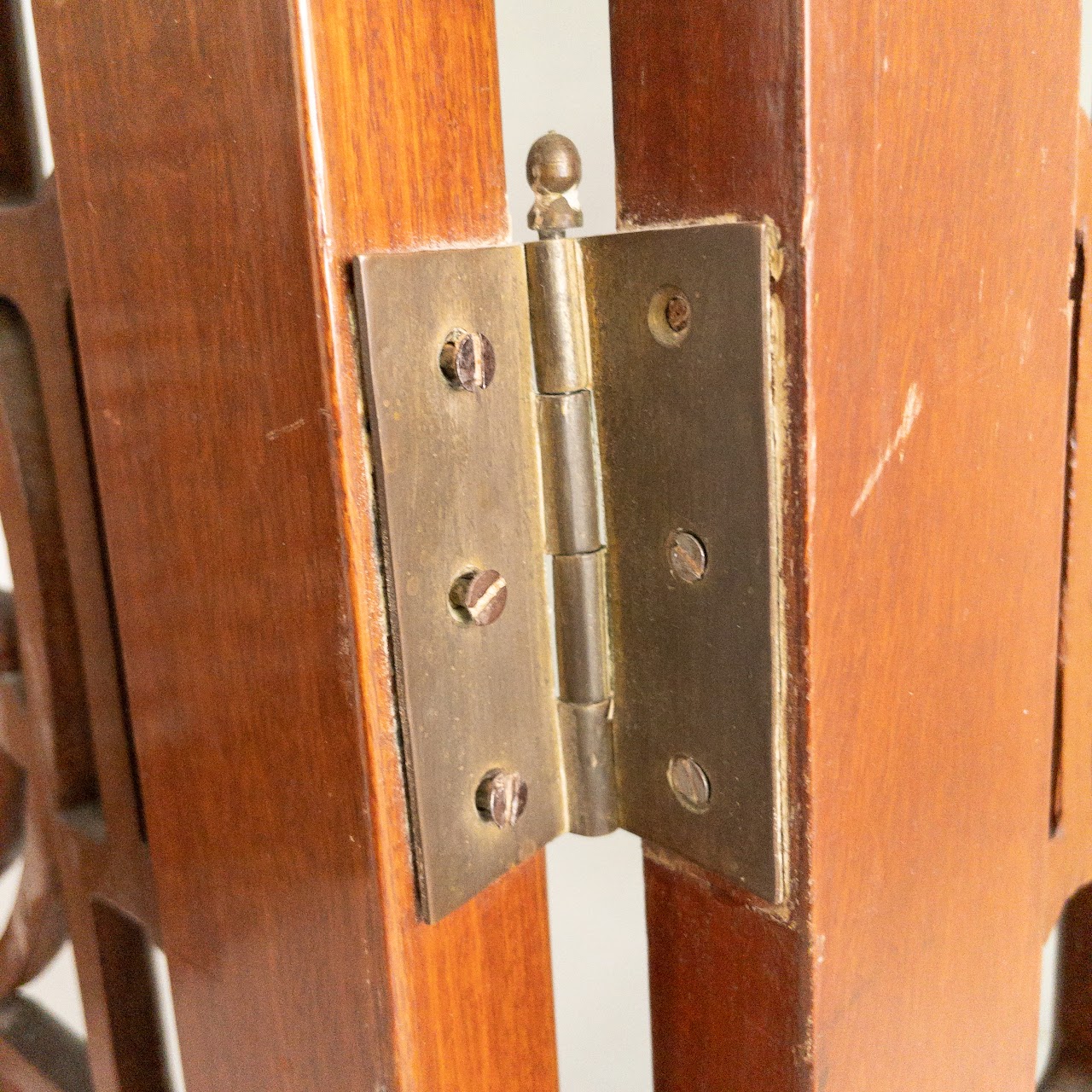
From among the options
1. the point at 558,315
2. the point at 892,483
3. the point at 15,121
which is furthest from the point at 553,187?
the point at 15,121

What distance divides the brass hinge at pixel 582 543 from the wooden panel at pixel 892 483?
15 mm

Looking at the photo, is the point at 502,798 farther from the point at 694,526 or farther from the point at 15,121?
the point at 15,121

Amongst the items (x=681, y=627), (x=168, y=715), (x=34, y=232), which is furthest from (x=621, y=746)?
(x=34, y=232)

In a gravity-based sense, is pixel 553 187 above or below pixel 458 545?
above

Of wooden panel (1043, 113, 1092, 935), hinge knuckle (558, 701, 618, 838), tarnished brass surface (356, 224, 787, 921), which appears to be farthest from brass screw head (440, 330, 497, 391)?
wooden panel (1043, 113, 1092, 935)

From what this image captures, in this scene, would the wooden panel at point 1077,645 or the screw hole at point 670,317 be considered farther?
the wooden panel at point 1077,645

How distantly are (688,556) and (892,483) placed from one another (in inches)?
2.6

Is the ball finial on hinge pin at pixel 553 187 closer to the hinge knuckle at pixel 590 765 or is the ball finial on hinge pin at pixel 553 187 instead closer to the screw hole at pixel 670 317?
the screw hole at pixel 670 317

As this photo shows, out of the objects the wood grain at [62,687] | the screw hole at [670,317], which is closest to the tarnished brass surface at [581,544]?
the screw hole at [670,317]

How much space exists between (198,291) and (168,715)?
5.9 inches

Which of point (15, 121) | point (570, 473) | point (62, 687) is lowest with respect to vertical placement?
point (62, 687)

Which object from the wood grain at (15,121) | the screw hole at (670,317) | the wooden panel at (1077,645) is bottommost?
the wooden panel at (1077,645)

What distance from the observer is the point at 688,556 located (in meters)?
0.33

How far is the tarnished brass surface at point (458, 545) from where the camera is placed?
0.30m
